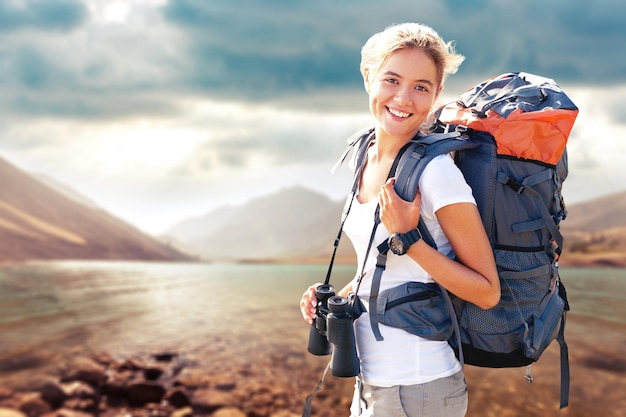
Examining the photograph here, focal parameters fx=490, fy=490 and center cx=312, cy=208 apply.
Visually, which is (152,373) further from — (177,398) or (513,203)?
(513,203)

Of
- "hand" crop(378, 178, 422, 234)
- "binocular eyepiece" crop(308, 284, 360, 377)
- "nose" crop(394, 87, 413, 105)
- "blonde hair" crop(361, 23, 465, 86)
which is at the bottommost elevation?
"binocular eyepiece" crop(308, 284, 360, 377)

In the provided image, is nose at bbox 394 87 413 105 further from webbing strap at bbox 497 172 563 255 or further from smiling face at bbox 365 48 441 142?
webbing strap at bbox 497 172 563 255

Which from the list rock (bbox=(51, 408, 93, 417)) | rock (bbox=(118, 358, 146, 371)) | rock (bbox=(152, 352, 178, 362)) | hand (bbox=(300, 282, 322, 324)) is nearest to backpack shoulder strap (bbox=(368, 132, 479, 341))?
hand (bbox=(300, 282, 322, 324))

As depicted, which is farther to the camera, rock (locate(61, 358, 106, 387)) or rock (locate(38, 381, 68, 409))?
rock (locate(61, 358, 106, 387))

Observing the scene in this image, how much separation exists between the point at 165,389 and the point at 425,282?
7.60 metres

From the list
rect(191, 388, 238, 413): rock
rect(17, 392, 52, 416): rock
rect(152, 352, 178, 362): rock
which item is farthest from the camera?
rect(152, 352, 178, 362): rock

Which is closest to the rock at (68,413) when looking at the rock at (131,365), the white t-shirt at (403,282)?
the rock at (131,365)

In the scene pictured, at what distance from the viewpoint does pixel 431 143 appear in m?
2.12

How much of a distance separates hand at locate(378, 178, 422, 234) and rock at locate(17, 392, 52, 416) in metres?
7.15

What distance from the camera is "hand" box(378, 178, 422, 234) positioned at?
201 centimetres

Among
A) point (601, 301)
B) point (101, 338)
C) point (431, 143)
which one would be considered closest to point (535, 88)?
point (431, 143)

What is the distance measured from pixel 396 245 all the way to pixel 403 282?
0.24 meters

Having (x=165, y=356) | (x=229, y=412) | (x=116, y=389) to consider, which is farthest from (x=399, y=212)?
(x=165, y=356)

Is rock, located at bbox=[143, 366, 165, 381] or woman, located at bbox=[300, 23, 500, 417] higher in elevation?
woman, located at bbox=[300, 23, 500, 417]
